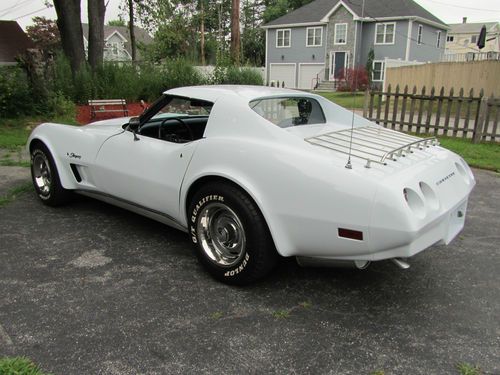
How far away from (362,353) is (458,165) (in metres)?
1.81

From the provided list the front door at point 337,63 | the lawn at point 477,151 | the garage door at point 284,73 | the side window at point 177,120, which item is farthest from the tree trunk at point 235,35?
the garage door at point 284,73

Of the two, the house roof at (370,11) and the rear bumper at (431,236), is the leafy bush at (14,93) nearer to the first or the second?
the rear bumper at (431,236)

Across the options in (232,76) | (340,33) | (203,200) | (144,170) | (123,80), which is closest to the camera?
(203,200)

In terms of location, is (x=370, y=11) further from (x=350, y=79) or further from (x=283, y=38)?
(x=283, y=38)

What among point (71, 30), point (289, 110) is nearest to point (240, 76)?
point (71, 30)

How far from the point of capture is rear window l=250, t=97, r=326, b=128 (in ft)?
11.3

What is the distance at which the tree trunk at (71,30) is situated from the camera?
12586mm

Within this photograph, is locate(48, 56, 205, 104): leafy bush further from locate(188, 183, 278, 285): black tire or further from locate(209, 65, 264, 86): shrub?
locate(188, 183, 278, 285): black tire

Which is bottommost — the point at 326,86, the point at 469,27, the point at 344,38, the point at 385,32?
the point at 326,86

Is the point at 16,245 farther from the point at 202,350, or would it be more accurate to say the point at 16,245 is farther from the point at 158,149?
the point at 202,350

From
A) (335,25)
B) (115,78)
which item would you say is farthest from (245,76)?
(335,25)

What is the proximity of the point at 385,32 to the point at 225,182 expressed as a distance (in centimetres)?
3280

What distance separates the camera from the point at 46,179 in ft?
15.9

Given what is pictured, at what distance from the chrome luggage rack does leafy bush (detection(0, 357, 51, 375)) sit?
213cm
